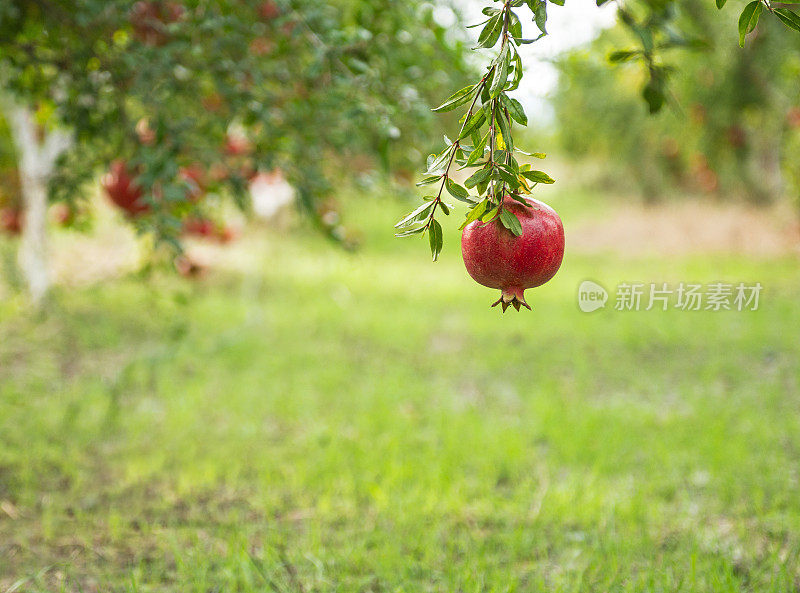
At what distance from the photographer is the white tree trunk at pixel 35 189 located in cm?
457

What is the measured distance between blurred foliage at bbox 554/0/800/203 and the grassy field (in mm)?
1520

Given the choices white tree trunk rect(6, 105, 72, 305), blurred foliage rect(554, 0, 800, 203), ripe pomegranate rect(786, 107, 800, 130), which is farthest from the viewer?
ripe pomegranate rect(786, 107, 800, 130)

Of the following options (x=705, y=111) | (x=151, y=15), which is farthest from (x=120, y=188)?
(x=705, y=111)

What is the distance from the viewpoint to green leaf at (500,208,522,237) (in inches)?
32.8

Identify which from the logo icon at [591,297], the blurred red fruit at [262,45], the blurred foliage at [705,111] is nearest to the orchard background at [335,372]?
the blurred red fruit at [262,45]

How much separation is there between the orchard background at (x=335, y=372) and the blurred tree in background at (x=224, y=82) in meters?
0.01

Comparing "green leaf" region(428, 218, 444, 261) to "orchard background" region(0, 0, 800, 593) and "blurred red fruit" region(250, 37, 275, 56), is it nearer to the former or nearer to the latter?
"orchard background" region(0, 0, 800, 593)

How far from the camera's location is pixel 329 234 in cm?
219

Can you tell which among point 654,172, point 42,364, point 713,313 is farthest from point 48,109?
point 654,172

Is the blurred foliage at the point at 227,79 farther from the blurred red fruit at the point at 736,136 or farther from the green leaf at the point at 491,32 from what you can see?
the blurred red fruit at the point at 736,136

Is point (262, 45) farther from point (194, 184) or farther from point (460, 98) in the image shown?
point (460, 98)

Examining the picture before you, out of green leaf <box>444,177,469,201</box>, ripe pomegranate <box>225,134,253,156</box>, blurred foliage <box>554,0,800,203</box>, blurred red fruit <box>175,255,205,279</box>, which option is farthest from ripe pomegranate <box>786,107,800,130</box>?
green leaf <box>444,177,469,201</box>

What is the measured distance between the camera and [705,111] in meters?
7.56

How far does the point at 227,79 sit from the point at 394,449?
63.8 inches
